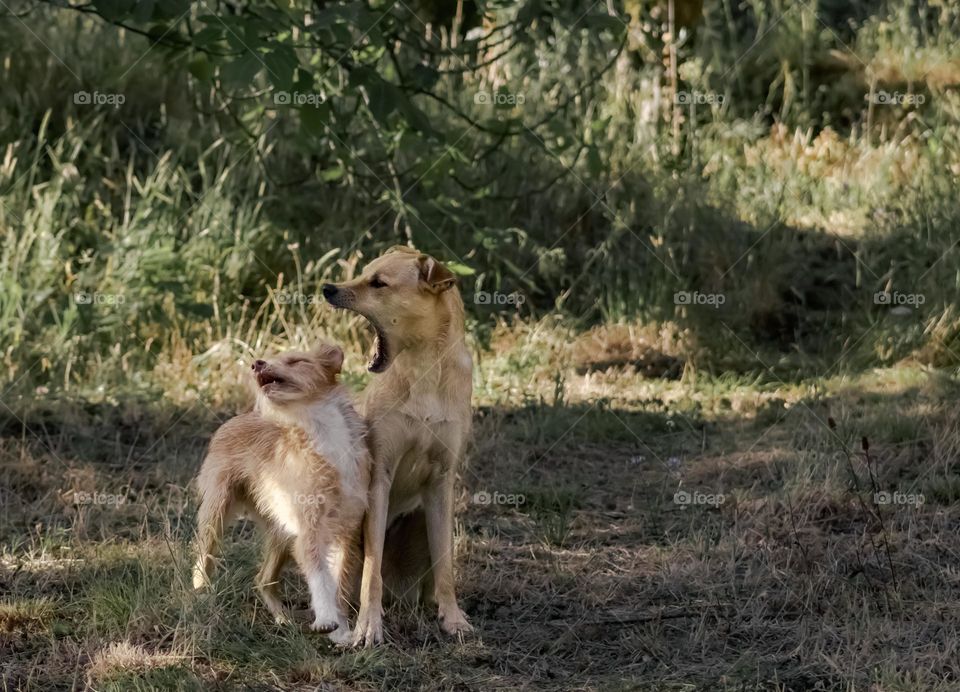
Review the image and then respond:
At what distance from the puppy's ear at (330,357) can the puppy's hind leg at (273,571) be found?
576 mm

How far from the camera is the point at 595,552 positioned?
561 cm

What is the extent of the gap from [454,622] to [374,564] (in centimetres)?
35

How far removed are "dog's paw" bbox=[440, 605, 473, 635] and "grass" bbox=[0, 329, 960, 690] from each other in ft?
0.13

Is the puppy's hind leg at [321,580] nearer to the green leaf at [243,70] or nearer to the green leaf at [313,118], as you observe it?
the green leaf at [243,70]

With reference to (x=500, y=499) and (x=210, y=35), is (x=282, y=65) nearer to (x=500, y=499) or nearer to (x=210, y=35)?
(x=210, y=35)

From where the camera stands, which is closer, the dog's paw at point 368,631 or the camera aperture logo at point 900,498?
the dog's paw at point 368,631

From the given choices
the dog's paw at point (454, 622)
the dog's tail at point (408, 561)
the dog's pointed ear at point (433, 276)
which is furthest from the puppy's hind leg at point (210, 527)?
the dog's pointed ear at point (433, 276)

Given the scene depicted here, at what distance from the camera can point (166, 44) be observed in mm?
6758

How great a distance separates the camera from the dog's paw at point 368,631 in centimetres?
464

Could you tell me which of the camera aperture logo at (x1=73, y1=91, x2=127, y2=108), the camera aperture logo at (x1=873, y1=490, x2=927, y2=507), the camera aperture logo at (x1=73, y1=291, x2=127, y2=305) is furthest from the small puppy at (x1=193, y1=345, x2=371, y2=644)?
the camera aperture logo at (x1=73, y1=91, x2=127, y2=108)

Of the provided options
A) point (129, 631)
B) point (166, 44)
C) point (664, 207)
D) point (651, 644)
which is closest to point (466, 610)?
point (651, 644)

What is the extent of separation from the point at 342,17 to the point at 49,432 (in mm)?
2393

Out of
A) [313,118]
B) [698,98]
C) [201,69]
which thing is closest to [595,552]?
[313,118]

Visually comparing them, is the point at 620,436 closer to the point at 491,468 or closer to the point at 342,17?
the point at 491,468
